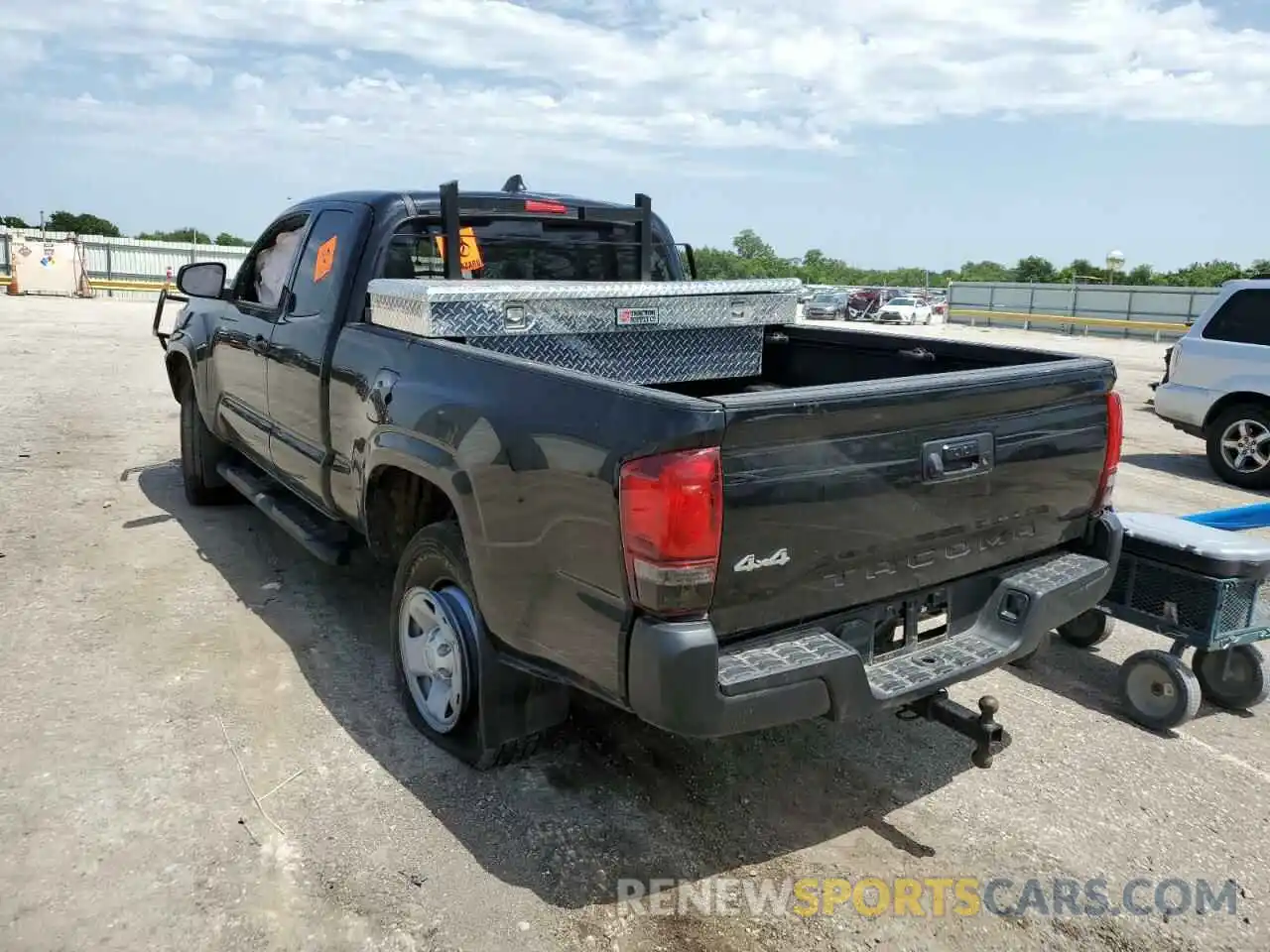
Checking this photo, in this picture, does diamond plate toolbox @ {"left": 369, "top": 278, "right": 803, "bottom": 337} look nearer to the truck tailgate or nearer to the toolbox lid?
the truck tailgate

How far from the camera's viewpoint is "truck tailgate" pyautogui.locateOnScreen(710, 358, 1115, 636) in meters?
2.60

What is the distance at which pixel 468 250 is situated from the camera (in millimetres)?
4574

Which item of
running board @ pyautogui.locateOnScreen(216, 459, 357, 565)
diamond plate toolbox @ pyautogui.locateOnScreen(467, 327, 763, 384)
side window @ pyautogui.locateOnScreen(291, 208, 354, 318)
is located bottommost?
running board @ pyautogui.locateOnScreen(216, 459, 357, 565)

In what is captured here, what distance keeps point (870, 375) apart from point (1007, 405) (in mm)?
1351

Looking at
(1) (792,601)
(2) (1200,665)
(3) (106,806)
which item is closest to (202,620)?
(3) (106,806)

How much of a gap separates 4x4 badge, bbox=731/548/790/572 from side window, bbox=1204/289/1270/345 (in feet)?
27.1

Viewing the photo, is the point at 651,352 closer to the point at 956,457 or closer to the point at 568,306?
the point at 568,306

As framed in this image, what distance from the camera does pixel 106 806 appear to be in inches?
128

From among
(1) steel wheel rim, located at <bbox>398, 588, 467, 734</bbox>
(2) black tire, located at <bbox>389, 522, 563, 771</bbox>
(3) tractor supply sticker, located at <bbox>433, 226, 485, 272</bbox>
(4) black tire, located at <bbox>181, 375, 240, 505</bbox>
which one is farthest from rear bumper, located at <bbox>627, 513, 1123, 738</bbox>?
(4) black tire, located at <bbox>181, 375, 240, 505</bbox>

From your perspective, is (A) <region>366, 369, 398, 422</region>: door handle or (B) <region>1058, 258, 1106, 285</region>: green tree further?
(B) <region>1058, 258, 1106, 285</region>: green tree

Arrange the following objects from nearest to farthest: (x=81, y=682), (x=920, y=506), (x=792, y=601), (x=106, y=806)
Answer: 1. (x=792, y=601)
2. (x=920, y=506)
3. (x=106, y=806)
4. (x=81, y=682)

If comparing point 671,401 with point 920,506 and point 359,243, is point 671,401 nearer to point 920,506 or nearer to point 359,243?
point 920,506

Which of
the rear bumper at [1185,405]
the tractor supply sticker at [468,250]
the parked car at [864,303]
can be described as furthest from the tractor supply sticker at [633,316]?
the parked car at [864,303]

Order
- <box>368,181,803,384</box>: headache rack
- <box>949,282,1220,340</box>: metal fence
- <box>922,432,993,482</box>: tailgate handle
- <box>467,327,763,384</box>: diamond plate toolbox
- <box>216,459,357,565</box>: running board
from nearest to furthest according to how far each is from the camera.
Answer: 1. <box>922,432,993,482</box>: tailgate handle
2. <box>368,181,803,384</box>: headache rack
3. <box>467,327,763,384</box>: diamond plate toolbox
4. <box>216,459,357,565</box>: running board
5. <box>949,282,1220,340</box>: metal fence
